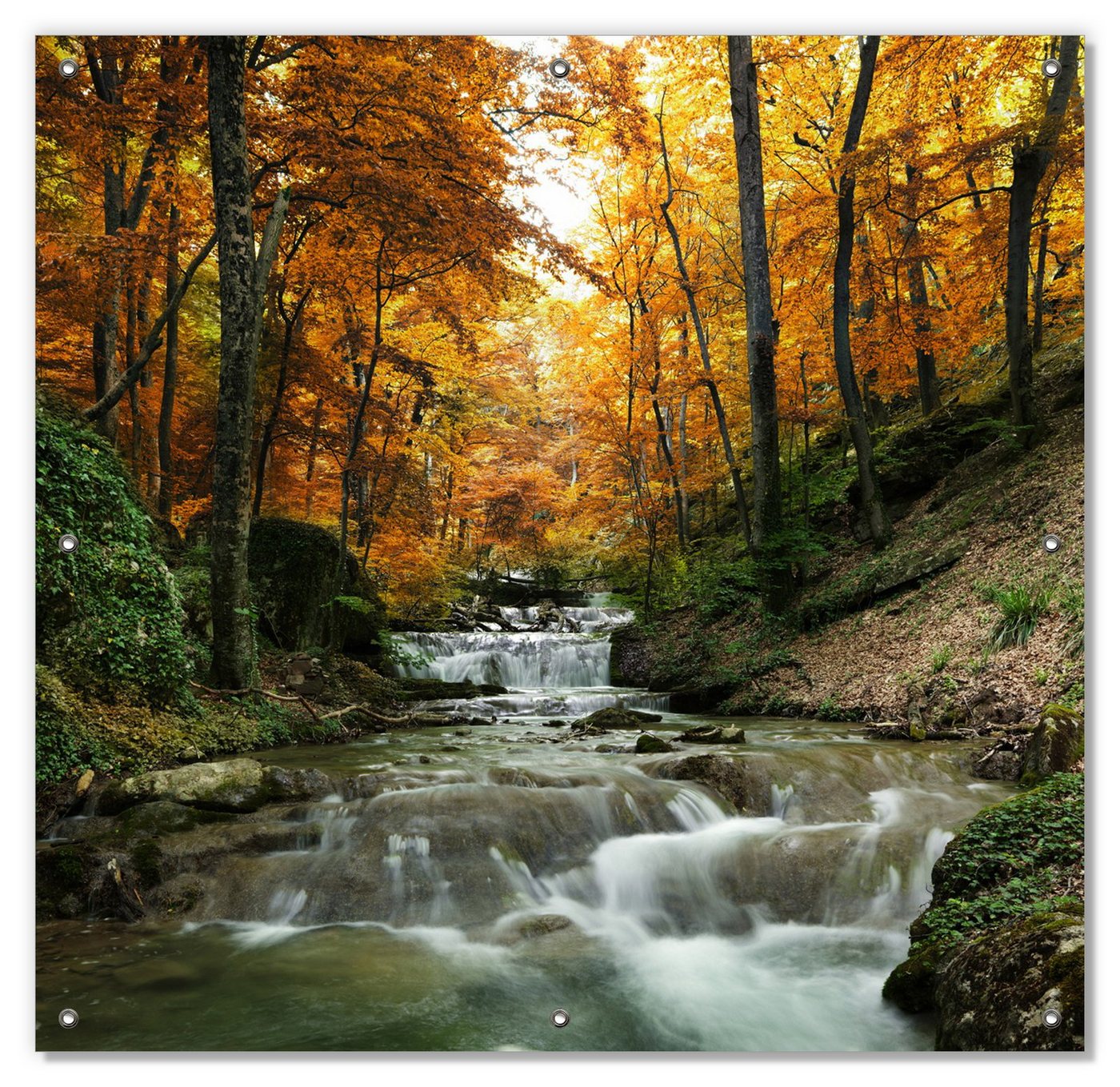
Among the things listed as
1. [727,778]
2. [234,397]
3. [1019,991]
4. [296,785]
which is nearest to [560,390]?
[234,397]

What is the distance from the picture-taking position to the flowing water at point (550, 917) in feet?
8.76

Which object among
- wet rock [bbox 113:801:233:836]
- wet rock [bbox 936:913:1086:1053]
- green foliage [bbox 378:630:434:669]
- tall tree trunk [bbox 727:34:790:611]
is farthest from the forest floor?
wet rock [bbox 113:801:233:836]

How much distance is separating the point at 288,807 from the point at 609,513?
19.9 ft

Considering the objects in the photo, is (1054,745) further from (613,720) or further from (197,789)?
(197,789)

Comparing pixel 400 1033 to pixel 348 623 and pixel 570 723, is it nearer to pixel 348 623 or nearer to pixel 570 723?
pixel 570 723

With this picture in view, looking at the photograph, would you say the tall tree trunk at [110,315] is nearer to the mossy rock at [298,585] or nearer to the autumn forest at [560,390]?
the autumn forest at [560,390]

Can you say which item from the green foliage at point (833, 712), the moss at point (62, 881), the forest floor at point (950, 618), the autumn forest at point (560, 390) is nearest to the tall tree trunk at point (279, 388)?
the autumn forest at point (560, 390)

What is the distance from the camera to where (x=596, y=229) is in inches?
296

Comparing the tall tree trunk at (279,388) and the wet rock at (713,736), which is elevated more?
the tall tree trunk at (279,388)

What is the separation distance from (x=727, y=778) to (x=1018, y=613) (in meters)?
3.22

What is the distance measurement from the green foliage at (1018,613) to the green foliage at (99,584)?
6.92 meters

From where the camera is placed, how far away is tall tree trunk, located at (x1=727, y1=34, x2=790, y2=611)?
8.88 meters

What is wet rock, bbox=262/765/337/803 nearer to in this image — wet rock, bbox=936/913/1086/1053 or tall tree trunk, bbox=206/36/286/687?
tall tree trunk, bbox=206/36/286/687

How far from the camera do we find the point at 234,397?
6270mm
